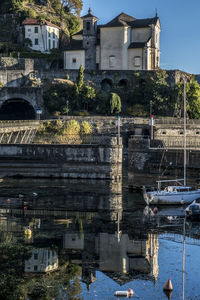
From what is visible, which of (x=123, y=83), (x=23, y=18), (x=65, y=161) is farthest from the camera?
(x=23, y=18)

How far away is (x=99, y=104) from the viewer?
237 feet

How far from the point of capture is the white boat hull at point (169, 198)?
117 feet

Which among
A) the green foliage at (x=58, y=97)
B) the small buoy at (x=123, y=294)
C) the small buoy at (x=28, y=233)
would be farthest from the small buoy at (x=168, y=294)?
the green foliage at (x=58, y=97)

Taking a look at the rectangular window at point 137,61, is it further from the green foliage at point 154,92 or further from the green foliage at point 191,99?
the green foliage at point 191,99

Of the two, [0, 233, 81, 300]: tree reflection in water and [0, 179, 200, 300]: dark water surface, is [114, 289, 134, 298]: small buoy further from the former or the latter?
[0, 233, 81, 300]: tree reflection in water

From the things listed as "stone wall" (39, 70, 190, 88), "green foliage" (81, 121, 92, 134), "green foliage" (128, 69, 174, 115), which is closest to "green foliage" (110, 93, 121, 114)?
"green foliage" (128, 69, 174, 115)

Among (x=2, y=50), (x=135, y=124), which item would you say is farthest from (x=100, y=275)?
(x=2, y=50)

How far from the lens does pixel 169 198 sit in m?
35.9

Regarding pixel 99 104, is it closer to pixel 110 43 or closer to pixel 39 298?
pixel 110 43

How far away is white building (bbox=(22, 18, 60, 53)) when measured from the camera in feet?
281

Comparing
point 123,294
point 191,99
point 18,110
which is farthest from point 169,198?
point 18,110

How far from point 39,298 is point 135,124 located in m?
49.7

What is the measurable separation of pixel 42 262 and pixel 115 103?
50.2m

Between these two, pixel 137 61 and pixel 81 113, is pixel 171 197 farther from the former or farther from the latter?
pixel 137 61
